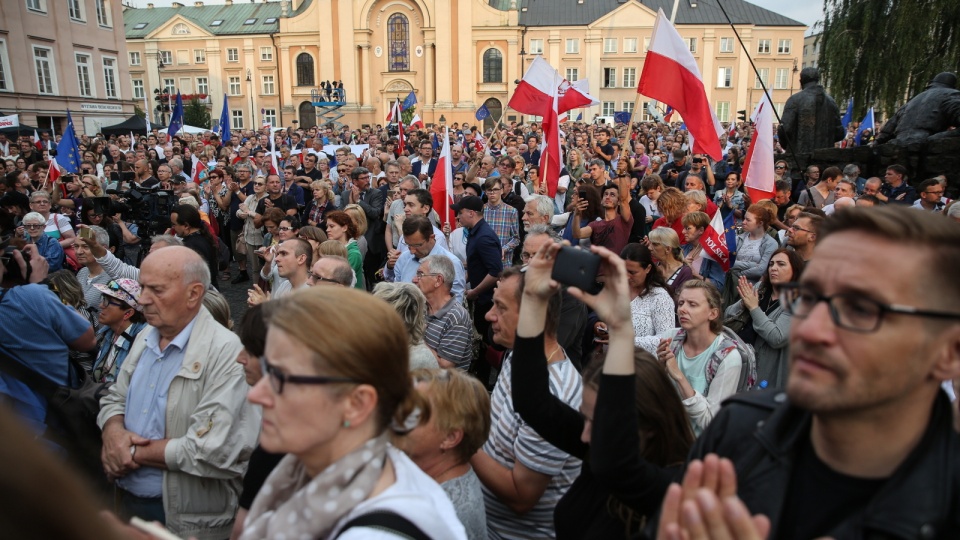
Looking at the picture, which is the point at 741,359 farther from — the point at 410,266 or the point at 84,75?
the point at 84,75

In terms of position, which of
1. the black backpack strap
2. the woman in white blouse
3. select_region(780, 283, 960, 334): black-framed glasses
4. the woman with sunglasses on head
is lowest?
the woman in white blouse

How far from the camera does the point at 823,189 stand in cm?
835

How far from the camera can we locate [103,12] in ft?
122

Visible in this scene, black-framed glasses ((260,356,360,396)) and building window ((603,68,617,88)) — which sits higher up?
building window ((603,68,617,88))

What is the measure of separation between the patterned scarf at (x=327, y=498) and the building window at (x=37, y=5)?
40.7 m

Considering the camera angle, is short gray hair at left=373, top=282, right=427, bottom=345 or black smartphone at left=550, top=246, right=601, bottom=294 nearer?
black smartphone at left=550, top=246, right=601, bottom=294

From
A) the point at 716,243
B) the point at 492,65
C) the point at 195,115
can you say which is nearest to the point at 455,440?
the point at 716,243

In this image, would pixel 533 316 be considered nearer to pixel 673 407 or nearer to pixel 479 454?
pixel 673 407

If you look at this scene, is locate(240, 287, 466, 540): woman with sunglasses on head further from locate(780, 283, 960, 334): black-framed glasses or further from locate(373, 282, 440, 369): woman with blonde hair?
locate(373, 282, 440, 369): woman with blonde hair

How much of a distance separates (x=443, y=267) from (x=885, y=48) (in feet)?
56.4

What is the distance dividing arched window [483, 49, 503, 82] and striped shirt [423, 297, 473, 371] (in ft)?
185

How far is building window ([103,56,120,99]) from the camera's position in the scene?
3756 centimetres

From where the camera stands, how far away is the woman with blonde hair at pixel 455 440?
2270 millimetres

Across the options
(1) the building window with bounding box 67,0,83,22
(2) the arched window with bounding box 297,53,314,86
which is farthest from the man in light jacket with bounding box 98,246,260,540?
(2) the arched window with bounding box 297,53,314,86
